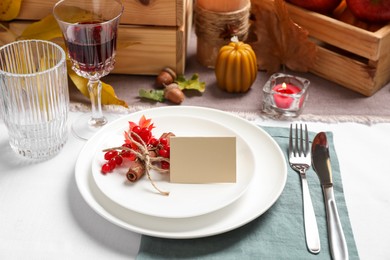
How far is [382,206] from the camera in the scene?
3.41 ft

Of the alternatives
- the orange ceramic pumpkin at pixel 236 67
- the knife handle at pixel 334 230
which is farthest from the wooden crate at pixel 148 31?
the knife handle at pixel 334 230

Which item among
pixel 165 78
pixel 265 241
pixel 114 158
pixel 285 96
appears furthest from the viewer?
pixel 165 78

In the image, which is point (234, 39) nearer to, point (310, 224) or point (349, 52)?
point (349, 52)

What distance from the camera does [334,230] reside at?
3.09 ft

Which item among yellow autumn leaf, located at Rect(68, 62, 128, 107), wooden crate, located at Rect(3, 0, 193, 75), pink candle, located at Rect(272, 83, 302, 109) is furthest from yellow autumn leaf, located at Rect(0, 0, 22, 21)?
pink candle, located at Rect(272, 83, 302, 109)

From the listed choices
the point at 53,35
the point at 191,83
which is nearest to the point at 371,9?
the point at 191,83

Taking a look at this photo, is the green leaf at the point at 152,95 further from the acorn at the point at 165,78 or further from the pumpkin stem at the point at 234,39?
the pumpkin stem at the point at 234,39

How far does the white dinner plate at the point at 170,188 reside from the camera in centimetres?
94

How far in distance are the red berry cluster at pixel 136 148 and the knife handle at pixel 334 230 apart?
0.95 ft

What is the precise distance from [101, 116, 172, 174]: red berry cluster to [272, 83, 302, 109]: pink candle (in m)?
0.31

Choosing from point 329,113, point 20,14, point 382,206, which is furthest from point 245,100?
point 20,14

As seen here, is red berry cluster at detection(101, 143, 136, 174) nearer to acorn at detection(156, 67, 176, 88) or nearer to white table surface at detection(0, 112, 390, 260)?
white table surface at detection(0, 112, 390, 260)

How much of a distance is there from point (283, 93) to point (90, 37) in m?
0.44

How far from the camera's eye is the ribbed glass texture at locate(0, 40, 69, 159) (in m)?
1.07
